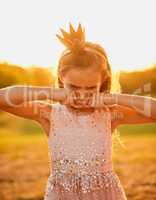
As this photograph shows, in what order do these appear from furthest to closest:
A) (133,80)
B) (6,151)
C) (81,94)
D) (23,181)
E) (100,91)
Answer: (133,80) → (6,151) → (23,181) → (100,91) → (81,94)

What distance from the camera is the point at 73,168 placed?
2270 mm

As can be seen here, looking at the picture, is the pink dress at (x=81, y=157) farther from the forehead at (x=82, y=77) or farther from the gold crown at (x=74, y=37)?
the gold crown at (x=74, y=37)

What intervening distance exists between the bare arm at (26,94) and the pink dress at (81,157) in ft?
0.47

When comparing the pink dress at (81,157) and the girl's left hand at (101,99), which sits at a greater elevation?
the girl's left hand at (101,99)

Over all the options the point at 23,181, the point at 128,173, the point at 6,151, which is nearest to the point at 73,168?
the point at 23,181

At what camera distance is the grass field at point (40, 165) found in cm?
457

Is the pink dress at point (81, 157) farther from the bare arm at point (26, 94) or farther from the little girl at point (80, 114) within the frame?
the bare arm at point (26, 94)

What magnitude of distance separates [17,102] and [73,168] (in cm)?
31

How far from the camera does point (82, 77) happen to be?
7.18 feet

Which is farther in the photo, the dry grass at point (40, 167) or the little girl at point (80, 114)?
the dry grass at point (40, 167)

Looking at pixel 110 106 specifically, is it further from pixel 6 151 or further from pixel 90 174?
pixel 6 151

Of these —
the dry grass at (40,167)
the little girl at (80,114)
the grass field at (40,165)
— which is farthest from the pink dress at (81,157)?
the dry grass at (40,167)

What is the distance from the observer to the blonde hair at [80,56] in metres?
2.20

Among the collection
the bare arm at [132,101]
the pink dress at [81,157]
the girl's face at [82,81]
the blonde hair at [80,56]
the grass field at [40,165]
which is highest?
the blonde hair at [80,56]
